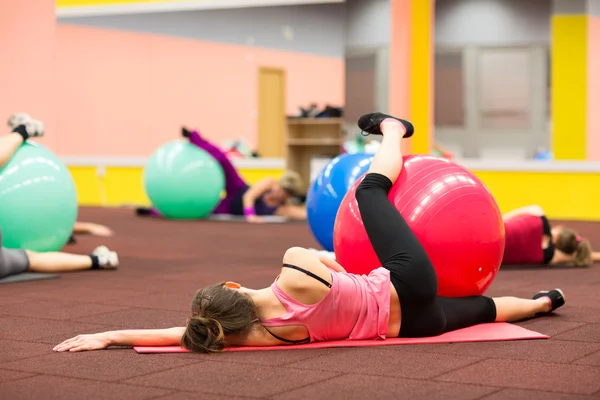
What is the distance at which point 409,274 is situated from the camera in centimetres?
351

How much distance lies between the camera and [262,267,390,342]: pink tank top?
337cm

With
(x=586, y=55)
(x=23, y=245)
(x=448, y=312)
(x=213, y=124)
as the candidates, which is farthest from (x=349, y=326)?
(x=213, y=124)

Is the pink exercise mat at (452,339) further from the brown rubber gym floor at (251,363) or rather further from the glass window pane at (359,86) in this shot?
the glass window pane at (359,86)

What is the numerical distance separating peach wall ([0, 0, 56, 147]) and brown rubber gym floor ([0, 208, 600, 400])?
3088 millimetres

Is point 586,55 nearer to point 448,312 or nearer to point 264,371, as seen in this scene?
point 448,312

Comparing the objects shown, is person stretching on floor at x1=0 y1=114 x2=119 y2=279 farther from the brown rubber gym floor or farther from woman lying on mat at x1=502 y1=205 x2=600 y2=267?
woman lying on mat at x1=502 y1=205 x2=600 y2=267

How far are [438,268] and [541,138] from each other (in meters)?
10.6

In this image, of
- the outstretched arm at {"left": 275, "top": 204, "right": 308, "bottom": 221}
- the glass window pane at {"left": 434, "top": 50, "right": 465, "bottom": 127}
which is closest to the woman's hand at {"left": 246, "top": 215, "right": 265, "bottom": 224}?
the outstretched arm at {"left": 275, "top": 204, "right": 308, "bottom": 221}

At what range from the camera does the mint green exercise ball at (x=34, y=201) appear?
5.46 meters

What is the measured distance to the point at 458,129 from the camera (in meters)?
14.6

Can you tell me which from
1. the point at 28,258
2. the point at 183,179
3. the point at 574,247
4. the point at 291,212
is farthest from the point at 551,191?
the point at 28,258

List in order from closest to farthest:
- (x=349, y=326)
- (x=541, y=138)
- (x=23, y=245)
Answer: (x=349, y=326) < (x=23, y=245) < (x=541, y=138)

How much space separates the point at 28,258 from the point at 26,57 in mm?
3044

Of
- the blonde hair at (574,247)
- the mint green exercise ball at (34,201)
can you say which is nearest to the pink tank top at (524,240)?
the blonde hair at (574,247)
